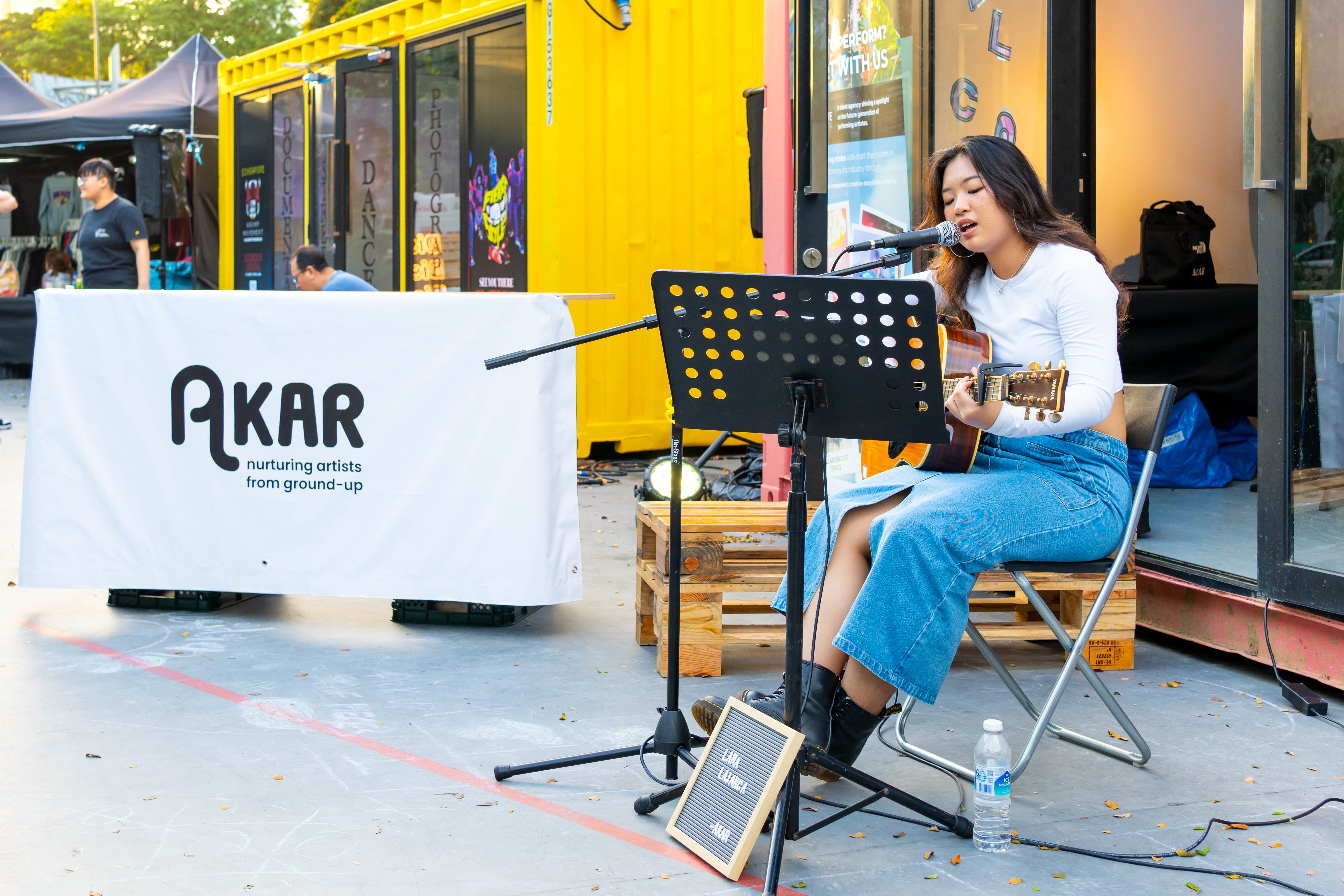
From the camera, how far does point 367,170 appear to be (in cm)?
1062

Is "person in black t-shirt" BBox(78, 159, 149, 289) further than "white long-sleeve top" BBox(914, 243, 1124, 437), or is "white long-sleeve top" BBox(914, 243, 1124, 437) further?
"person in black t-shirt" BBox(78, 159, 149, 289)

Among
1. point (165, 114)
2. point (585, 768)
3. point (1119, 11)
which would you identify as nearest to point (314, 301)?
point (585, 768)

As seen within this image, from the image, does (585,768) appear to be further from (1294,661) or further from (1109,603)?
(1294,661)

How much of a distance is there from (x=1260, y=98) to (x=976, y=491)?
1.67m

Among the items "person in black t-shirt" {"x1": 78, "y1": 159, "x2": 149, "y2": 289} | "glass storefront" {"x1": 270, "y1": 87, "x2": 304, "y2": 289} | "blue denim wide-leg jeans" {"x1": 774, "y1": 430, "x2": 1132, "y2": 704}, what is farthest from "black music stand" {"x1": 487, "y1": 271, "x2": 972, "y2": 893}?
"glass storefront" {"x1": 270, "y1": 87, "x2": 304, "y2": 289}

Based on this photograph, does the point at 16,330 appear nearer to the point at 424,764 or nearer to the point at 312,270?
the point at 312,270

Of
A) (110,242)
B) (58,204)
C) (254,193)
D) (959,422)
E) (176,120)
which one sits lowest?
(959,422)

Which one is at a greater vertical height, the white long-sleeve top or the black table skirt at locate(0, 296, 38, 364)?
the black table skirt at locate(0, 296, 38, 364)

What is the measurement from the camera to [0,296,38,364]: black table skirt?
574 inches

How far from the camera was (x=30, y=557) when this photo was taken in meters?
4.65

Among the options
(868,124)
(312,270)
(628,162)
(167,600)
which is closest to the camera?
(167,600)

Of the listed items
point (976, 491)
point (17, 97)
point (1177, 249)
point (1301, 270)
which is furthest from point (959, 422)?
point (17, 97)

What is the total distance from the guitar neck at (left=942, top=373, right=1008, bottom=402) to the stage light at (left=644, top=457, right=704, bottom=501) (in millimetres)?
2803

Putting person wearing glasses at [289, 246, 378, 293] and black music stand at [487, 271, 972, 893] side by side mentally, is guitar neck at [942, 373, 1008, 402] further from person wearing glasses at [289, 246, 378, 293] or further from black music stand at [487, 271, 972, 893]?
person wearing glasses at [289, 246, 378, 293]
